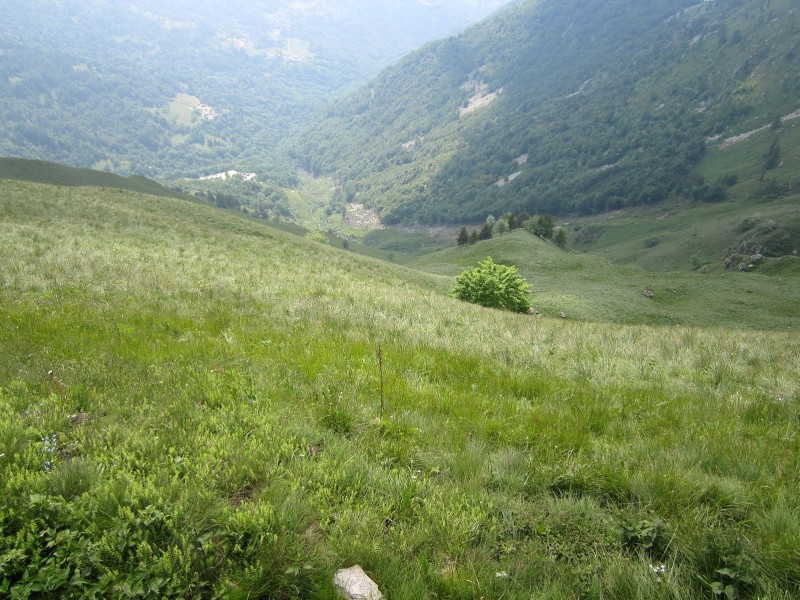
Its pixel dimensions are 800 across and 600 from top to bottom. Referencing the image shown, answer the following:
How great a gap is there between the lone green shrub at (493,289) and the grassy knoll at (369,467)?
22933 millimetres

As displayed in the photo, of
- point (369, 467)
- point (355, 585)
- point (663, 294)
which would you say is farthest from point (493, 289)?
point (663, 294)

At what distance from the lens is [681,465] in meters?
3.98

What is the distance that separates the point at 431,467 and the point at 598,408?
2.74 meters

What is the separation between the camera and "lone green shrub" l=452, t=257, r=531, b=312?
102ft

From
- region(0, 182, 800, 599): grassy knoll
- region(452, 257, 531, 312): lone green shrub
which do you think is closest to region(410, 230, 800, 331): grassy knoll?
region(452, 257, 531, 312): lone green shrub

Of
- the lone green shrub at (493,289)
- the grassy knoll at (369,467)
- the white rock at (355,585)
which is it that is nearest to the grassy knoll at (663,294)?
the lone green shrub at (493,289)

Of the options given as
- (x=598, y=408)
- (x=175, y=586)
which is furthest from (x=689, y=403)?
(x=175, y=586)

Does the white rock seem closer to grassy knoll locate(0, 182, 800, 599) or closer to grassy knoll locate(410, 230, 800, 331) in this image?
grassy knoll locate(0, 182, 800, 599)

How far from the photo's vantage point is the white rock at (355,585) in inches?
106

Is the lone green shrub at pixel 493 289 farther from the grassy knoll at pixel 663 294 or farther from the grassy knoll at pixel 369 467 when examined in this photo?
the grassy knoll at pixel 369 467

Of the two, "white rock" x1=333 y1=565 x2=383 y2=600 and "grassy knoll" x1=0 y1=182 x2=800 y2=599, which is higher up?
"grassy knoll" x1=0 y1=182 x2=800 y2=599

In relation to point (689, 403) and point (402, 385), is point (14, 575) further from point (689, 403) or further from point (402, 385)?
point (689, 403)

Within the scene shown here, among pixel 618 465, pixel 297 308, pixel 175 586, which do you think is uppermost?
pixel 297 308

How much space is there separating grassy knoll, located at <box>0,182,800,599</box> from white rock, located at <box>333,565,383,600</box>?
0.24 ft
